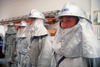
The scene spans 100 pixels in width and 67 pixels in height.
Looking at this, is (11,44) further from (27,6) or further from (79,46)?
(79,46)

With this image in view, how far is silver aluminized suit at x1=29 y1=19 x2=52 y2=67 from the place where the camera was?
1.57 metres

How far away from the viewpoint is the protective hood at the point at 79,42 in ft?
2.66

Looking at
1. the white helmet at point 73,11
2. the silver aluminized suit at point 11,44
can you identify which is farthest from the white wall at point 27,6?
the white helmet at point 73,11

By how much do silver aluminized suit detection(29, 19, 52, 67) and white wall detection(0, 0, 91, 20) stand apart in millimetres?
1279

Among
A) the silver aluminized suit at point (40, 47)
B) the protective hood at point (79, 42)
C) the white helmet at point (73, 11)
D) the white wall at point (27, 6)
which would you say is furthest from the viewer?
the white wall at point (27, 6)

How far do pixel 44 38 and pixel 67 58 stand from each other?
0.79 metres

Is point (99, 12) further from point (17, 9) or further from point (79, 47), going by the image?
point (17, 9)

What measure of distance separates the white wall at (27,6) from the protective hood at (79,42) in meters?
1.55

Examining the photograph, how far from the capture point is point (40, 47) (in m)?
1.68

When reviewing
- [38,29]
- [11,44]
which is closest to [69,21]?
[38,29]

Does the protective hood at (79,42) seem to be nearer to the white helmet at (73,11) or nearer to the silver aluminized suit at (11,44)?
the white helmet at (73,11)

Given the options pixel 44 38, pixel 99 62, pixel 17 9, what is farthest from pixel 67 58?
pixel 17 9

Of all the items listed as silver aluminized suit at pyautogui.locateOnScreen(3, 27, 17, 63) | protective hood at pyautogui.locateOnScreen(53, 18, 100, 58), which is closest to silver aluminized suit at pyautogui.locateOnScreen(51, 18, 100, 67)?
protective hood at pyautogui.locateOnScreen(53, 18, 100, 58)

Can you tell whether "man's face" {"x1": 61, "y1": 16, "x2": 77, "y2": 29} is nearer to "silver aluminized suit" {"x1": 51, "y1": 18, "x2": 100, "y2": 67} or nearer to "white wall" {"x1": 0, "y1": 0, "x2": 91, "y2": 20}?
"silver aluminized suit" {"x1": 51, "y1": 18, "x2": 100, "y2": 67}
